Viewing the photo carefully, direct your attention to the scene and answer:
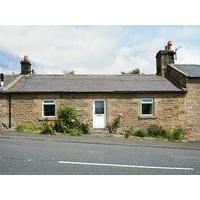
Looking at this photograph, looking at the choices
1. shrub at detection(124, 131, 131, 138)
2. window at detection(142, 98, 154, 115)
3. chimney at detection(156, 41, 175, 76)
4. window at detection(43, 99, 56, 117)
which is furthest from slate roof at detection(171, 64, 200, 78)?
window at detection(43, 99, 56, 117)

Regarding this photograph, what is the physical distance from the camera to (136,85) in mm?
23141

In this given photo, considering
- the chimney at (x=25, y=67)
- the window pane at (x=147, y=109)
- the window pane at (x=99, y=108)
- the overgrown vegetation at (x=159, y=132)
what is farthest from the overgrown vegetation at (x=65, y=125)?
the chimney at (x=25, y=67)

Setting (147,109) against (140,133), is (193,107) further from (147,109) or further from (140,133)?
(140,133)

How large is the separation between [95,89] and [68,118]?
3007 mm

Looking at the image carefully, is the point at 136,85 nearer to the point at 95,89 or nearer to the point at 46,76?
the point at 95,89

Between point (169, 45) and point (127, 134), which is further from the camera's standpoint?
point (169, 45)

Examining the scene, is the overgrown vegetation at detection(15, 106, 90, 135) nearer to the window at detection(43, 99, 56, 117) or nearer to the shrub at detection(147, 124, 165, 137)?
the window at detection(43, 99, 56, 117)

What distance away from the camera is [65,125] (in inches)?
792

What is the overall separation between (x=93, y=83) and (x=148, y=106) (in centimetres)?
472

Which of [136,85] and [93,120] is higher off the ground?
[136,85]

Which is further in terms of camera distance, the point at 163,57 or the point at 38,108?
the point at 163,57

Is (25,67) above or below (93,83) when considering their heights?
above

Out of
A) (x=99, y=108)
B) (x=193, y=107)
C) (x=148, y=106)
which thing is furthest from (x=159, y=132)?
(x=99, y=108)
